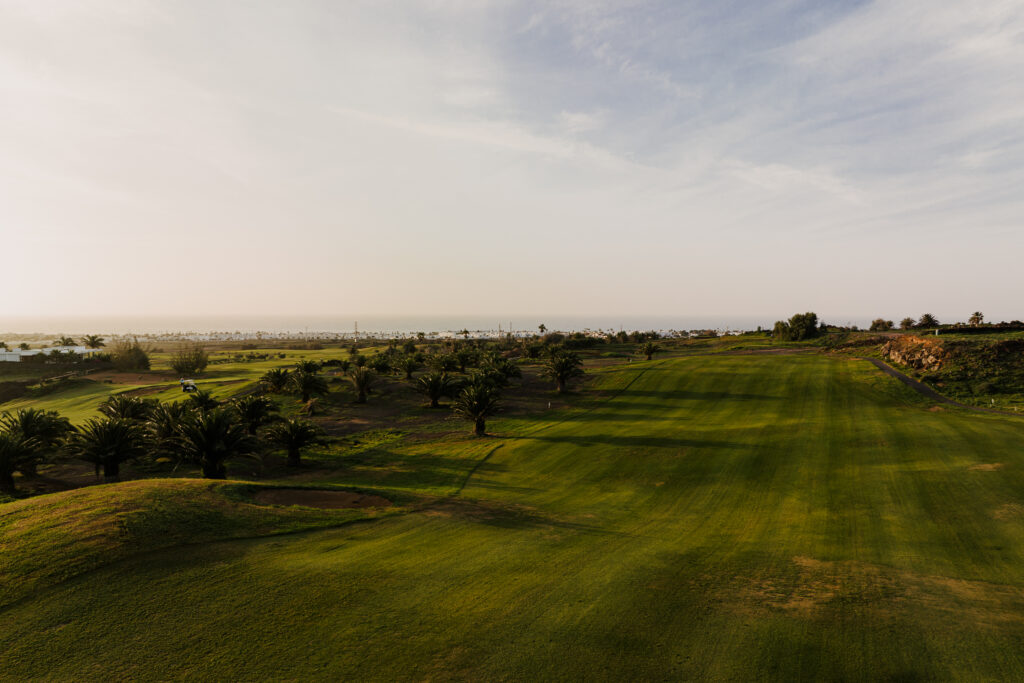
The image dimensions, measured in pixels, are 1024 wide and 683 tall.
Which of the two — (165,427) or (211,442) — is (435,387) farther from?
(211,442)

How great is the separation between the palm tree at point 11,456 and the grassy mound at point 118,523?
7.11 meters

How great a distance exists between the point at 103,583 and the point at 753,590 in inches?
469

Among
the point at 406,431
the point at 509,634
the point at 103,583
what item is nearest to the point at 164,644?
the point at 103,583

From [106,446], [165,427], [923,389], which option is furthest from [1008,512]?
[165,427]

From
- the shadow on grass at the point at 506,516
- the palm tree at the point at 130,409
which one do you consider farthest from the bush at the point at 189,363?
the shadow on grass at the point at 506,516

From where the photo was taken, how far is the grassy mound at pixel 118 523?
798 cm

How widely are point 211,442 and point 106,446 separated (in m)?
3.98

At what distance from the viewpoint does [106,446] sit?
58.9 ft

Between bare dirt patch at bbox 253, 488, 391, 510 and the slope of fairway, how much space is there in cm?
202

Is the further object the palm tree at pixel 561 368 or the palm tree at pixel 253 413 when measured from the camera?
the palm tree at pixel 561 368

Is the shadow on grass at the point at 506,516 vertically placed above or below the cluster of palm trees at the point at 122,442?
below

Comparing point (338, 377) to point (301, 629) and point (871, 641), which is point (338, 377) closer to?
point (301, 629)

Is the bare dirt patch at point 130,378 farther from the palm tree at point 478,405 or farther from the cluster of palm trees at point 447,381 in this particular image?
the palm tree at point 478,405

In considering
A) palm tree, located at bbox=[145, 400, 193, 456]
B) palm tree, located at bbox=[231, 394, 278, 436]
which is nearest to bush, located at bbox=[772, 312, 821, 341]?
palm tree, located at bbox=[231, 394, 278, 436]
